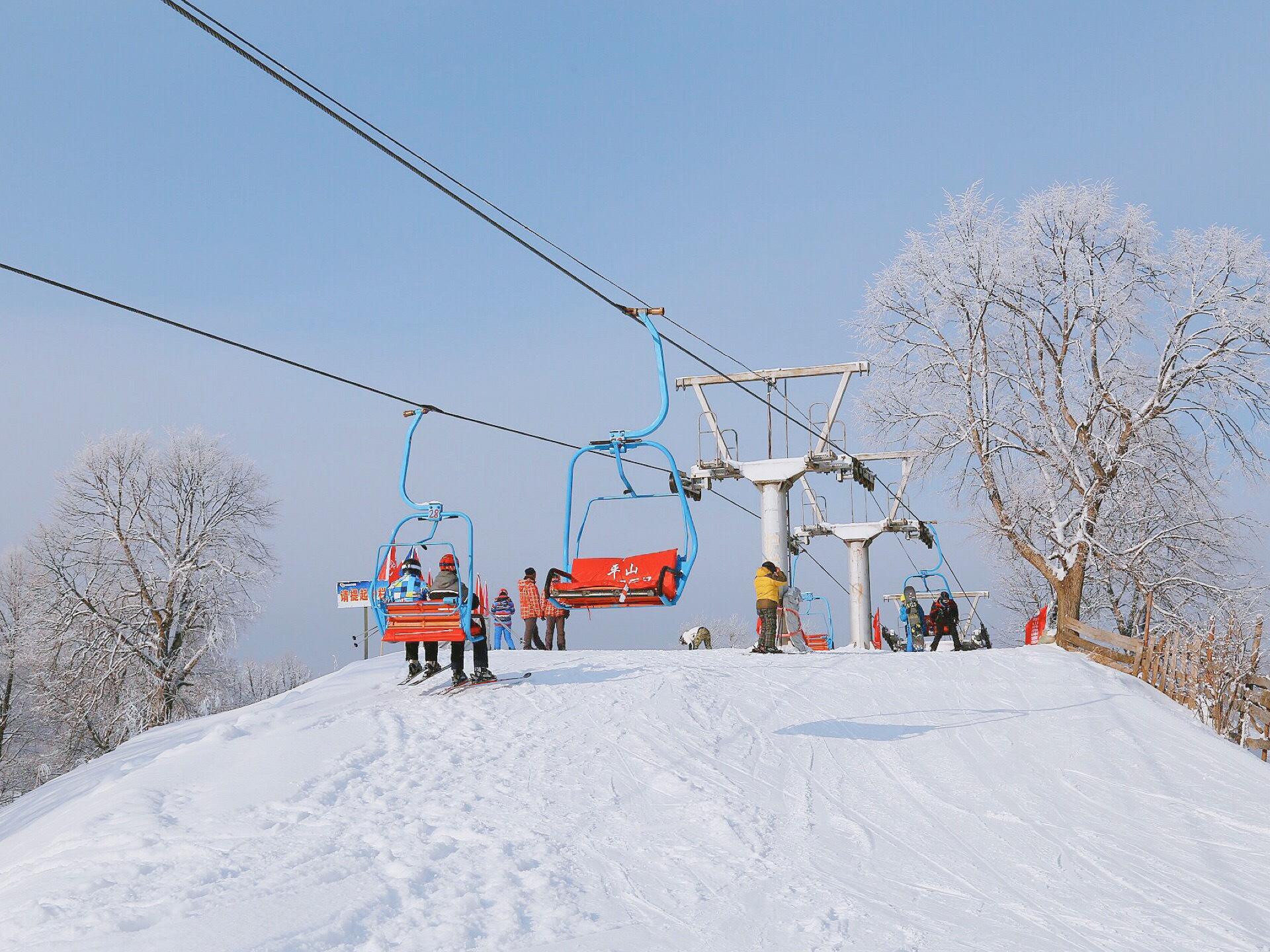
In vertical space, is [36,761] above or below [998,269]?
below

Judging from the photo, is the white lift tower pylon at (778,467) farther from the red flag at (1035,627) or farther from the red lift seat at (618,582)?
the red lift seat at (618,582)

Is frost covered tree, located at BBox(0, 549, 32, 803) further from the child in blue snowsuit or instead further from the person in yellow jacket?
the person in yellow jacket

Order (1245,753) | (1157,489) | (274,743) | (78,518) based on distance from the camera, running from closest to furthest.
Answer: (274,743)
(1245,753)
(1157,489)
(78,518)

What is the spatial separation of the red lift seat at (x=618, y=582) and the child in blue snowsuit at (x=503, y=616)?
12476 millimetres

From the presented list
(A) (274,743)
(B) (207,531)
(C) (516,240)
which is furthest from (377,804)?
(B) (207,531)

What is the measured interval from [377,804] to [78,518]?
28.8 metres

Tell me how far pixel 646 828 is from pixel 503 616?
1515cm

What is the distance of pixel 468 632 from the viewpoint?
43.0 ft

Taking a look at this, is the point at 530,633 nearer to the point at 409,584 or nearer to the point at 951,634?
the point at 409,584

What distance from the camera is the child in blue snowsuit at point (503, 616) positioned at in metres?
23.8

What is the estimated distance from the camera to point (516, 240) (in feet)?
34.2

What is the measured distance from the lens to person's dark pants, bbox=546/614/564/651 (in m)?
21.5

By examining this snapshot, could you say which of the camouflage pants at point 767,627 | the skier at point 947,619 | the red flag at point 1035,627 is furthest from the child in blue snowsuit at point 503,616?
the red flag at point 1035,627

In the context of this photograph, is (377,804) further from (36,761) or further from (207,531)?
(36,761)
